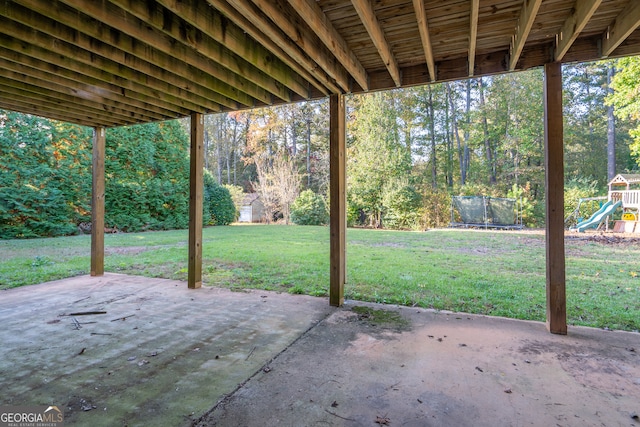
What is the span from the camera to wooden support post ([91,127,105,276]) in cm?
468

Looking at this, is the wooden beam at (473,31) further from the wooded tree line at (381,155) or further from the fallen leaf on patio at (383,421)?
the wooded tree line at (381,155)

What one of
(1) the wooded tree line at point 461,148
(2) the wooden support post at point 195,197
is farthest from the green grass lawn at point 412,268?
(1) the wooded tree line at point 461,148

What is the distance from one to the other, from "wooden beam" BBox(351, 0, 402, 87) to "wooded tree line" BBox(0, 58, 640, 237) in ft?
24.5

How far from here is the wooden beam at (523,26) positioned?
1881 mm

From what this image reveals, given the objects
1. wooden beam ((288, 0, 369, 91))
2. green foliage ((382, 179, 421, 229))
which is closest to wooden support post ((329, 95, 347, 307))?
wooden beam ((288, 0, 369, 91))

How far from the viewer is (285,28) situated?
213 centimetres

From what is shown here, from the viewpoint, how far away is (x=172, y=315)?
3.16m

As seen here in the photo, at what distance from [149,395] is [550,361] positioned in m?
2.60

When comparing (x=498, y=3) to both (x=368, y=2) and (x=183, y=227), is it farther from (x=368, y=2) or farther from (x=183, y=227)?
(x=183, y=227)

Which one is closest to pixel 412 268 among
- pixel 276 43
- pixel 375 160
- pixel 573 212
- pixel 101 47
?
pixel 276 43

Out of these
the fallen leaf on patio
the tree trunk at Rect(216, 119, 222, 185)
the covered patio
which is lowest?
the fallen leaf on patio

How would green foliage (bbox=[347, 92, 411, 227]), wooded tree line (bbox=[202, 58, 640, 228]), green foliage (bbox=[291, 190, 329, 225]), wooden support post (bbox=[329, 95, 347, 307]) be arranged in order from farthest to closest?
green foliage (bbox=[291, 190, 329, 225]) < green foliage (bbox=[347, 92, 411, 227]) < wooded tree line (bbox=[202, 58, 640, 228]) < wooden support post (bbox=[329, 95, 347, 307])

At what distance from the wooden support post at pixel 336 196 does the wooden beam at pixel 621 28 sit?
2230 millimetres

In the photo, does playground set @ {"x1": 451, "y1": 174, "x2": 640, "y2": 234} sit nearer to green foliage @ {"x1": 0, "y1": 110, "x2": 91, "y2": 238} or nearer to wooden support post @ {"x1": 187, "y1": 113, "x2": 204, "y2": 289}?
wooden support post @ {"x1": 187, "y1": 113, "x2": 204, "y2": 289}
